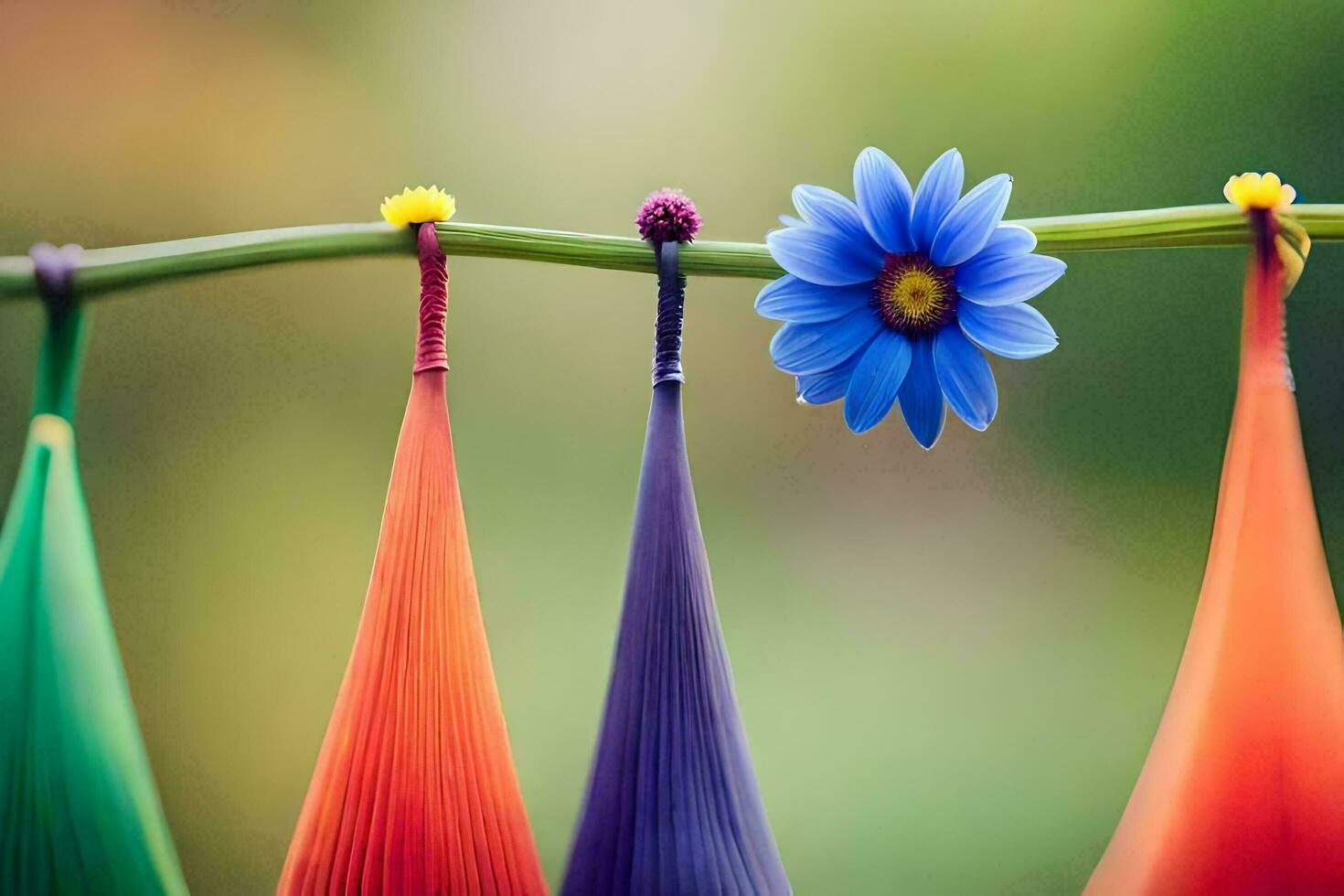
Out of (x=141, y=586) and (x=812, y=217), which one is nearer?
(x=812, y=217)

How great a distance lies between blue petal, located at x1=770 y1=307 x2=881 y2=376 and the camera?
0.74m

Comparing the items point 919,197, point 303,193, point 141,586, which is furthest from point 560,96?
point 141,586

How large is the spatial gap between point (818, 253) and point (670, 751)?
38 centimetres

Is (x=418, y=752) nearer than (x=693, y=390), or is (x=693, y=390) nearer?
(x=418, y=752)

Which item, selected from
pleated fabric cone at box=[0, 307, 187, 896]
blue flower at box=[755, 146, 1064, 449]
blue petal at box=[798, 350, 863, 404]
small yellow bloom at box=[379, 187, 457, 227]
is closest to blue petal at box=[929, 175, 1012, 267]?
blue flower at box=[755, 146, 1064, 449]

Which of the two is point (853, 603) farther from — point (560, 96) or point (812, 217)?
point (560, 96)

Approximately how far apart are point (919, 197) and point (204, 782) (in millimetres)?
750

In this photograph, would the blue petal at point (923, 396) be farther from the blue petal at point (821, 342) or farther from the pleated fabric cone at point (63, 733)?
the pleated fabric cone at point (63, 733)

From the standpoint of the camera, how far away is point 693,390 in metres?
0.88

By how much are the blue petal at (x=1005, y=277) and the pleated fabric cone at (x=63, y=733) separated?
72 centimetres

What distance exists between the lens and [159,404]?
870 millimetres

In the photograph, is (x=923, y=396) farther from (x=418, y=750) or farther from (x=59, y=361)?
(x=59, y=361)

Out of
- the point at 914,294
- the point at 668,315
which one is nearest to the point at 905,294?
the point at 914,294

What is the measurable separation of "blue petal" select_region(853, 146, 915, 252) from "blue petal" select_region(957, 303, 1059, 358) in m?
0.08
